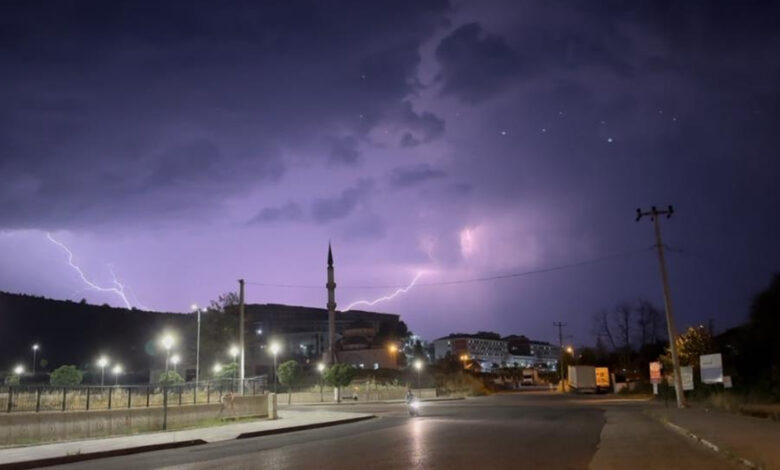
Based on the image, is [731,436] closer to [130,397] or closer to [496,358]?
[130,397]

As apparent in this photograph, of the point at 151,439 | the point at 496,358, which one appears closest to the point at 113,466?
the point at 151,439

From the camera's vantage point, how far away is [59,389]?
23625 millimetres

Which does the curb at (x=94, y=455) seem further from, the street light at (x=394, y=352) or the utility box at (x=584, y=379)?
the street light at (x=394, y=352)

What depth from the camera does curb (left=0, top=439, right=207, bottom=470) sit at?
52.4 feet

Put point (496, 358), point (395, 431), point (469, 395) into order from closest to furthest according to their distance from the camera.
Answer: point (395, 431) < point (469, 395) < point (496, 358)

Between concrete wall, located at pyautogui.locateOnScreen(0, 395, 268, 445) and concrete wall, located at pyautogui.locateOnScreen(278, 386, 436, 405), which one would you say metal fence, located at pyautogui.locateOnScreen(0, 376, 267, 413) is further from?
concrete wall, located at pyautogui.locateOnScreen(278, 386, 436, 405)

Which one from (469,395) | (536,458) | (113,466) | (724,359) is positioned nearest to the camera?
(536,458)

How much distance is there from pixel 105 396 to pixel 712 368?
3115 centimetres

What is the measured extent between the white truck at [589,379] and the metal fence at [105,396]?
165 feet

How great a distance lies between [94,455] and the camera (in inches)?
713

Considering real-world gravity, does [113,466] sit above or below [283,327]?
below

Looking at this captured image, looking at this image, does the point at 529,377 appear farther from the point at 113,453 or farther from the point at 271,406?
the point at 113,453

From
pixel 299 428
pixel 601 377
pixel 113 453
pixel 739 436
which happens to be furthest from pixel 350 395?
pixel 739 436

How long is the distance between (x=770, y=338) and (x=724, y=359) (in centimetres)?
649
